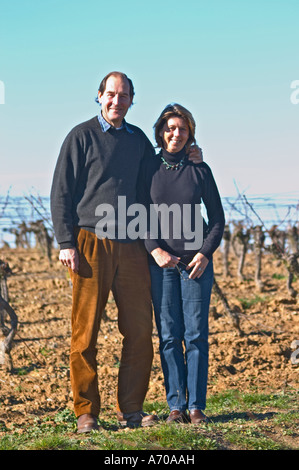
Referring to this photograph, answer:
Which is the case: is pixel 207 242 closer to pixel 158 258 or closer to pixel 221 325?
pixel 158 258

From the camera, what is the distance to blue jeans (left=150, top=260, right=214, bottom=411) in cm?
454

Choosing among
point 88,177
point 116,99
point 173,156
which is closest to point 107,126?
point 116,99

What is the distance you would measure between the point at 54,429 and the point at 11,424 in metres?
1.00

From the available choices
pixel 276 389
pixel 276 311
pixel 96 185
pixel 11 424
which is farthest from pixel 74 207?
pixel 276 311

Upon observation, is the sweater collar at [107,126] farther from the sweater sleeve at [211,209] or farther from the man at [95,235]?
the sweater sleeve at [211,209]

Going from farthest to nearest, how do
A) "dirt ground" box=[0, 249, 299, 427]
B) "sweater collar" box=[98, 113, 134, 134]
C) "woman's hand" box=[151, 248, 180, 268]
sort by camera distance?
"dirt ground" box=[0, 249, 299, 427]
"sweater collar" box=[98, 113, 134, 134]
"woman's hand" box=[151, 248, 180, 268]

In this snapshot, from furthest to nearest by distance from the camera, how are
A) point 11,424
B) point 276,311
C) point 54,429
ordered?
point 276,311, point 11,424, point 54,429

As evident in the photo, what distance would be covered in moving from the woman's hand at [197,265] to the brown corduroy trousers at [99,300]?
324 millimetres

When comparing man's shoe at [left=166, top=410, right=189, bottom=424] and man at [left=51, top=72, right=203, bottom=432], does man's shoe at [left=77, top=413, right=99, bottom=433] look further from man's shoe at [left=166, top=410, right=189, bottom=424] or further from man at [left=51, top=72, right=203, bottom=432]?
man's shoe at [left=166, top=410, right=189, bottom=424]

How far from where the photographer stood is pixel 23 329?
962 centimetres

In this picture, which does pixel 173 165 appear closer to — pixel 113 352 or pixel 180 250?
pixel 180 250

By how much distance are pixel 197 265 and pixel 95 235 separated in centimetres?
72

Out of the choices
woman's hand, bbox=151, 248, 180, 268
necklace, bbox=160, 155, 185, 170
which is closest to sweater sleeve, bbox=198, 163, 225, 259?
necklace, bbox=160, 155, 185, 170

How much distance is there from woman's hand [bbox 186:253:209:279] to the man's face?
1.07 meters
